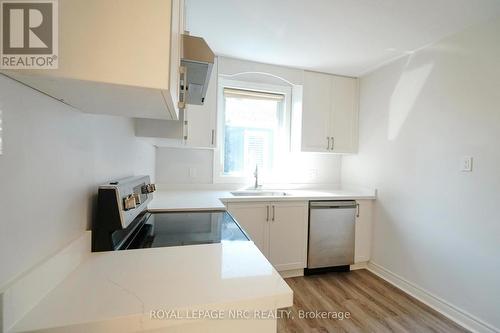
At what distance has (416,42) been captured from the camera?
2.05 metres

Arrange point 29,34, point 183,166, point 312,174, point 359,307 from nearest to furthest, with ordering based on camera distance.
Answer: point 29,34 → point 359,307 → point 183,166 → point 312,174

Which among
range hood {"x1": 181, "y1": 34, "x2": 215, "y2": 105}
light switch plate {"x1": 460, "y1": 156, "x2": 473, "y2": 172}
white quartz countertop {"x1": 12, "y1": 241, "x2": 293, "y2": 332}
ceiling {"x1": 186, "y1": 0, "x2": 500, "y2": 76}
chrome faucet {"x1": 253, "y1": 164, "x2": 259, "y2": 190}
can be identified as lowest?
white quartz countertop {"x1": 12, "y1": 241, "x2": 293, "y2": 332}

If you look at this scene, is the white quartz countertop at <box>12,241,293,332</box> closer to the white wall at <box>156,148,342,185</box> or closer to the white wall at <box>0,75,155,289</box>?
the white wall at <box>0,75,155,289</box>

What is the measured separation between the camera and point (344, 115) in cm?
289

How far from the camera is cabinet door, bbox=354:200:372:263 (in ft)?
8.44

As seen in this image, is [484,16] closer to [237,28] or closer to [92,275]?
[237,28]

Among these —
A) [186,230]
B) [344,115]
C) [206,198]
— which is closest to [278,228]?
[206,198]

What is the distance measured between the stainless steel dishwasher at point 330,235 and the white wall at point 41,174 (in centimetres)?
203

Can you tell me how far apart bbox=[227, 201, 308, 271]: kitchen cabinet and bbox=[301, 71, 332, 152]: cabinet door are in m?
0.82

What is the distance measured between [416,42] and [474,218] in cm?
156

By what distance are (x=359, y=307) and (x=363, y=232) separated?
905 mm

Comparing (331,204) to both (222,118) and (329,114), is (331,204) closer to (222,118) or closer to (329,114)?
(329,114)

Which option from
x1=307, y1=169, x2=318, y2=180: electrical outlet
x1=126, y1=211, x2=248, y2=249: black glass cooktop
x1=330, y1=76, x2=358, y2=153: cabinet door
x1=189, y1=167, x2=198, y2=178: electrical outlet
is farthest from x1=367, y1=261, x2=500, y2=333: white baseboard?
x1=189, y1=167, x2=198, y2=178: electrical outlet

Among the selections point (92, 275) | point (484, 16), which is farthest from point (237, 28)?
point (92, 275)
